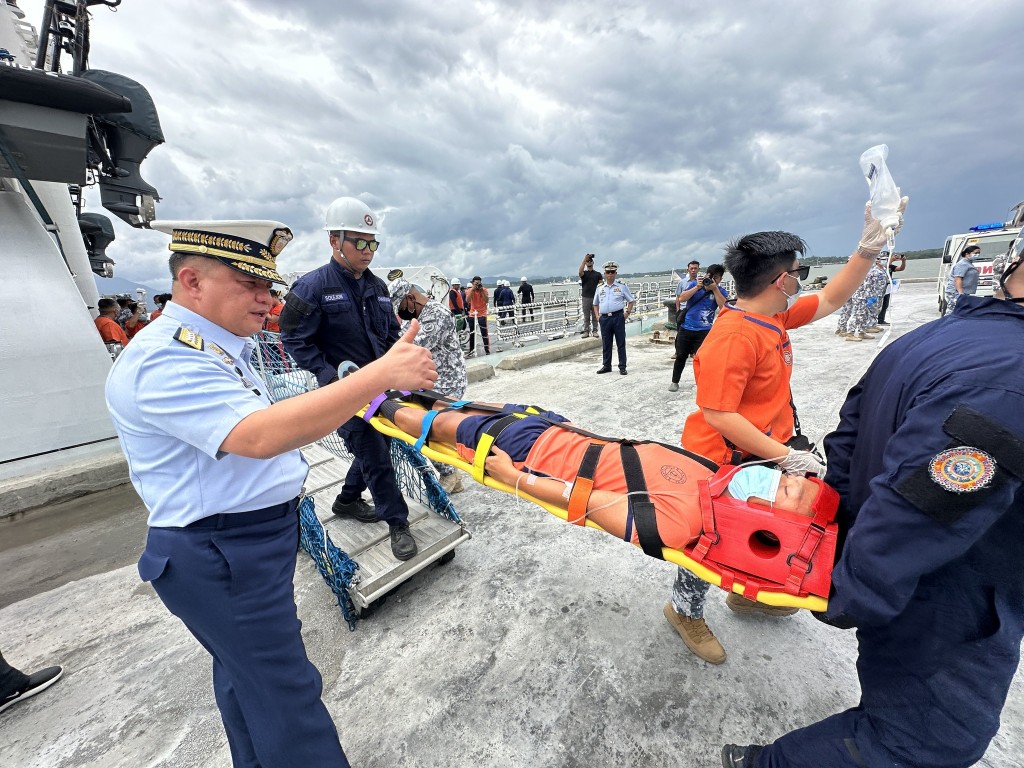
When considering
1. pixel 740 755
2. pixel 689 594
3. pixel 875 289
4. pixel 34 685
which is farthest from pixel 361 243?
pixel 875 289

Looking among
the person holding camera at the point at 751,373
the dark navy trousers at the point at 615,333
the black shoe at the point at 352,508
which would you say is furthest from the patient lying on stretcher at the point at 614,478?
the dark navy trousers at the point at 615,333

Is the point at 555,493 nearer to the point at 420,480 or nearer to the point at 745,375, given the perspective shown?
the point at 745,375

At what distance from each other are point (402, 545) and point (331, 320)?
160 cm

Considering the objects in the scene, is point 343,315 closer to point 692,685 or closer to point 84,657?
point 84,657

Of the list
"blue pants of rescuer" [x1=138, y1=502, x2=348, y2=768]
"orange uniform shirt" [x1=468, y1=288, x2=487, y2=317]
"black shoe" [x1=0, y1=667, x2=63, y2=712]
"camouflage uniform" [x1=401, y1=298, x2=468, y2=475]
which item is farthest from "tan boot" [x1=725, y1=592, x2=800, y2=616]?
"orange uniform shirt" [x1=468, y1=288, x2=487, y2=317]

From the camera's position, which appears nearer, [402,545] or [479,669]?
[479,669]

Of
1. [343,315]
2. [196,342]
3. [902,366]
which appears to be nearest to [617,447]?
[902,366]

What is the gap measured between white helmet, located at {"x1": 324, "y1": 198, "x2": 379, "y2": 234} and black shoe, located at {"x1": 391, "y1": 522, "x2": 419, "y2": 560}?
6.86ft

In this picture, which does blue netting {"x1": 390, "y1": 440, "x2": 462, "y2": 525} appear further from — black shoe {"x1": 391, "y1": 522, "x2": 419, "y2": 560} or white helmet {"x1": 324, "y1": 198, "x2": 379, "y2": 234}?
white helmet {"x1": 324, "y1": 198, "x2": 379, "y2": 234}

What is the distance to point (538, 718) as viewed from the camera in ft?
5.86

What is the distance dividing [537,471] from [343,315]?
1855 mm

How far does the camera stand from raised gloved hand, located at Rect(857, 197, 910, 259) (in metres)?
1.90

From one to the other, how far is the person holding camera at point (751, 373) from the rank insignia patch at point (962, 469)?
765 millimetres

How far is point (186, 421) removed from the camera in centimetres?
102
